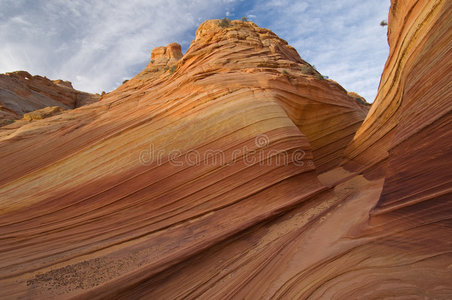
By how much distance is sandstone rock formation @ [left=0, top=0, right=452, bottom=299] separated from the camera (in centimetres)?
320

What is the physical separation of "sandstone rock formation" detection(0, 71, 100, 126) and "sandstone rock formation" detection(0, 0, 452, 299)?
1321 cm

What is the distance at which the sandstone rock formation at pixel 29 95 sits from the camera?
1873 centimetres

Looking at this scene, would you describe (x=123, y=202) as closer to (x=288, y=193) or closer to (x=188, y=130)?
(x=188, y=130)

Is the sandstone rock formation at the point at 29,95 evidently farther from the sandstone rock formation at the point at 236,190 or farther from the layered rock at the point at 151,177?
the sandstone rock formation at the point at 236,190

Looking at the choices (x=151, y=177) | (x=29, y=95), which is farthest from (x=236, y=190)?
(x=29, y=95)

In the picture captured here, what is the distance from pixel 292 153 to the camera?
6.58 m

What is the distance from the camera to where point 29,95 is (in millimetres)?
22422

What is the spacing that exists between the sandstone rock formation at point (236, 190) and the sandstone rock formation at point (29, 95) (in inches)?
520

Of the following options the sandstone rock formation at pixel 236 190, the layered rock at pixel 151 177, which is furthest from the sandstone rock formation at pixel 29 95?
the sandstone rock formation at pixel 236 190

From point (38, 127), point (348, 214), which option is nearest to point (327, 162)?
point (348, 214)

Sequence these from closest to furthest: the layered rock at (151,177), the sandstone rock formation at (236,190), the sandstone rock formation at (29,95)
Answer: the sandstone rock formation at (236,190)
the layered rock at (151,177)
the sandstone rock formation at (29,95)

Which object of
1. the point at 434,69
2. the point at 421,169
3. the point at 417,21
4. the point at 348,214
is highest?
the point at 417,21

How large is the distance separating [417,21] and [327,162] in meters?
6.65

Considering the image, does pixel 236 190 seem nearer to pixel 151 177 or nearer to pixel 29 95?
pixel 151 177
